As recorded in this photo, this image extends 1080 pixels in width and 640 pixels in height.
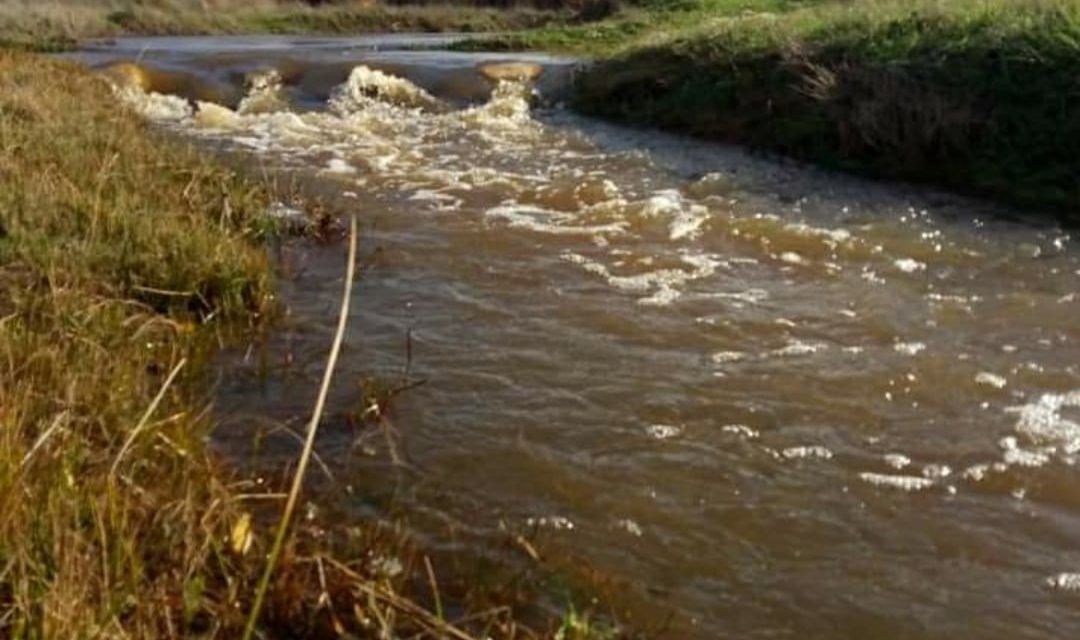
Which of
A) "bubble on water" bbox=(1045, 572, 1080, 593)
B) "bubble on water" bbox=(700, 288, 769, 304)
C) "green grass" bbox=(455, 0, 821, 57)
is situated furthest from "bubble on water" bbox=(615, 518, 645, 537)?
"green grass" bbox=(455, 0, 821, 57)

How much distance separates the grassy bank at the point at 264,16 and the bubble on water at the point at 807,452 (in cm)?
2349

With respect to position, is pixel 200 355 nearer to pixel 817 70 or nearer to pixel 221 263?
pixel 221 263

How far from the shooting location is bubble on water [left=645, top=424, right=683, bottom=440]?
411 centimetres

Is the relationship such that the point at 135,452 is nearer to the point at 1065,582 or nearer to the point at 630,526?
the point at 630,526

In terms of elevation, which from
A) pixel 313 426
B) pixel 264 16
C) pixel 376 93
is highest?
pixel 264 16

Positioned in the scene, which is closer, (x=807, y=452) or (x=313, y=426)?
(x=313, y=426)

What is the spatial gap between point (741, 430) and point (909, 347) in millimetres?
1329

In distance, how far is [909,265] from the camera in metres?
6.49

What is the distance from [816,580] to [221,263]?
10.6 ft

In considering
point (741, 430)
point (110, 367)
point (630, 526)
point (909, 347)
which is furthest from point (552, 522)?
point (909, 347)

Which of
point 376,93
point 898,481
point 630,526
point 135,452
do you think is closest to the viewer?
point 135,452

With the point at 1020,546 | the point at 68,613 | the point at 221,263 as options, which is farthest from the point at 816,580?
the point at 221,263

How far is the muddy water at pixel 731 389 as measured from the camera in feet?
10.6

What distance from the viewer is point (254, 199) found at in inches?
276
